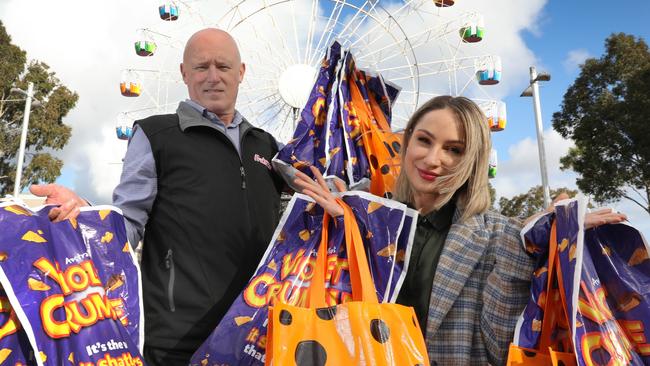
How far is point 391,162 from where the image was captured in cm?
220

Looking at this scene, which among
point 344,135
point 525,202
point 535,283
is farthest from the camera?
point 525,202

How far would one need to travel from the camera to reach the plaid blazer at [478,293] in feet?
5.14

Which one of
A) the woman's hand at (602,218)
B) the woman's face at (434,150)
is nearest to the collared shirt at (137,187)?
the woman's face at (434,150)

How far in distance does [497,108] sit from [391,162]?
1714cm

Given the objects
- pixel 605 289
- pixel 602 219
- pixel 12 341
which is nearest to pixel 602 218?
pixel 602 219

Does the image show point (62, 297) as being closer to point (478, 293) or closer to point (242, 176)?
point (242, 176)

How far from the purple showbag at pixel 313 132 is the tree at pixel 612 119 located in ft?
47.2

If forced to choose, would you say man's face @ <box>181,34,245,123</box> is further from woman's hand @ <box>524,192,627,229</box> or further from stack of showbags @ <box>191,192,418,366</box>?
woman's hand @ <box>524,192,627,229</box>

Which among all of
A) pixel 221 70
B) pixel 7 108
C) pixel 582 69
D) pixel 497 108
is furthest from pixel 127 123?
pixel 221 70

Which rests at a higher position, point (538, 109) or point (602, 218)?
point (538, 109)

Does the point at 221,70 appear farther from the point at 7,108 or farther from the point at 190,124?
the point at 7,108

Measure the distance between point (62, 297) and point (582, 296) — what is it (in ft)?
4.58

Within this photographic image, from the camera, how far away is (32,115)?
1748cm

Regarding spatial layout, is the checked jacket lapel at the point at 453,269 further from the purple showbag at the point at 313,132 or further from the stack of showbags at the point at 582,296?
the purple showbag at the point at 313,132
